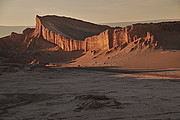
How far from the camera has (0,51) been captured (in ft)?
107

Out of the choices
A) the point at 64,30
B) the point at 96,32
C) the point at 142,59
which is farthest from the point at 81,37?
the point at 142,59

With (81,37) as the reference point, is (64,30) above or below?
above

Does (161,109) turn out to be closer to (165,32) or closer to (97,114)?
(97,114)

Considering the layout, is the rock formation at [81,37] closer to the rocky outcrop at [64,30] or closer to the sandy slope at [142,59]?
the rocky outcrop at [64,30]

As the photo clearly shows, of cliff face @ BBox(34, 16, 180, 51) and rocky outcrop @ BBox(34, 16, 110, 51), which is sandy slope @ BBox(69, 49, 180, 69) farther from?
rocky outcrop @ BBox(34, 16, 110, 51)

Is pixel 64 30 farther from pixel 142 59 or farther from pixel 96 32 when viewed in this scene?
pixel 142 59

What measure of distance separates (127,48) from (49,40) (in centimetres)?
1765

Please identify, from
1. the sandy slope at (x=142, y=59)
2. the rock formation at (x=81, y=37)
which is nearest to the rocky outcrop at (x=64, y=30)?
the rock formation at (x=81, y=37)

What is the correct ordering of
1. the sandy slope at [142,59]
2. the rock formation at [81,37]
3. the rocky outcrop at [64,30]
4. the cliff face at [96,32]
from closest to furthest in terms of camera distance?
the sandy slope at [142,59] < the rock formation at [81,37] < the cliff face at [96,32] < the rocky outcrop at [64,30]

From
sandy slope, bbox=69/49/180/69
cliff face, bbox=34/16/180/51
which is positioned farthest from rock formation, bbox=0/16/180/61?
sandy slope, bbox=69/49/180/69

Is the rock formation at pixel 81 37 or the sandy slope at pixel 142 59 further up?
the rock formation at pixel 81 37

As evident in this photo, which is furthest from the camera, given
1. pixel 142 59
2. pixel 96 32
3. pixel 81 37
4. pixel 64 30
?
pixel 96 32

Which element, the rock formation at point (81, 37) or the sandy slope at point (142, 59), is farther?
the rock formation at point (81, 37)

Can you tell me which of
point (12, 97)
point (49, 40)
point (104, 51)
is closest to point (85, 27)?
point (49, 40)
